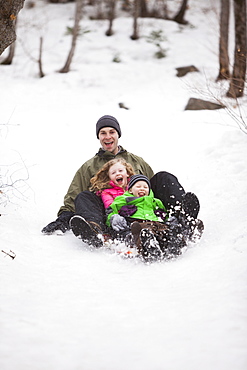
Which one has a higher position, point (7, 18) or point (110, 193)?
point (7, 18)

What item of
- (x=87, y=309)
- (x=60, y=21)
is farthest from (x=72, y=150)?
(x=60, y=21)

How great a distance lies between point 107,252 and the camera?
3271mm

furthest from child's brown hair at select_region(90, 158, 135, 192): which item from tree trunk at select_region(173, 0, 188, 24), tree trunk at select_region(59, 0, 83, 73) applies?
tree trunk at select_region(173, 0, 188, 24)

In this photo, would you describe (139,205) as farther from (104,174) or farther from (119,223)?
(104,174)

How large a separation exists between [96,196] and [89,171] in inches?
23.4

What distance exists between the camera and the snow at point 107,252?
71.0 inches

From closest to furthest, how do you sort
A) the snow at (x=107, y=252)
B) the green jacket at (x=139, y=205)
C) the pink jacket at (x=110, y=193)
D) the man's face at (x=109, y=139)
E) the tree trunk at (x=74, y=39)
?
the snow at (x=107, y=252), the green jacket at (x=139, y=205), the pink jacket at (x=110, y=193), the man's face at (x=109, y=139), the tree trunk at (x=74, y=39)

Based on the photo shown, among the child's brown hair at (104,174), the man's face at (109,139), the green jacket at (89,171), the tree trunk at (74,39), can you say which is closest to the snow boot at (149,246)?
the child's brown hair at (104,174)

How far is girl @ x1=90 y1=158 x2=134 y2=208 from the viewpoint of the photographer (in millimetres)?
3801

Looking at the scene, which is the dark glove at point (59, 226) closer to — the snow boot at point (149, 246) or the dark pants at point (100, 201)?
the dark pants at point (100, 201)

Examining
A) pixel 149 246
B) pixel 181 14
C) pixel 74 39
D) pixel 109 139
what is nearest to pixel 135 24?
pixel 74 39

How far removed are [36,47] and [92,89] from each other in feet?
8.75

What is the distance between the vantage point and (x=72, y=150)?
670cm

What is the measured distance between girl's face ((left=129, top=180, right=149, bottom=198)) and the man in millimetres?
221
